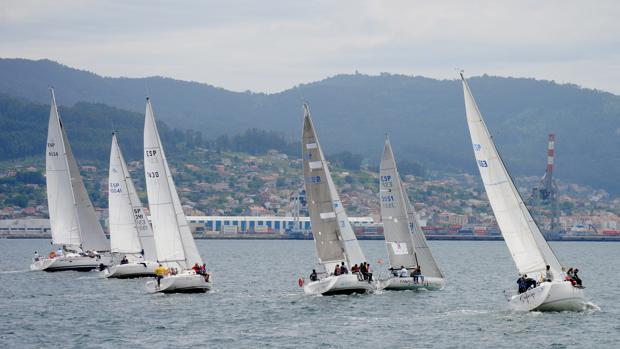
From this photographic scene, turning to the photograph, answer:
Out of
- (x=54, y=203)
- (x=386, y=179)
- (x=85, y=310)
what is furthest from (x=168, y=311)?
(x=54, y=203)

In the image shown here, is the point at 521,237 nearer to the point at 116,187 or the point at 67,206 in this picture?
the point at 116,187

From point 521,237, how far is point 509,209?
3.67ft

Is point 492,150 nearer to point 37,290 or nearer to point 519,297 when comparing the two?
point 519,297

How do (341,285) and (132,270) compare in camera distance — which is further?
(132,270)

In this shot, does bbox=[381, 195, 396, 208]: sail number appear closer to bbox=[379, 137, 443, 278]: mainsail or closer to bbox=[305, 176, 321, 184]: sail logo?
bbox=[379, 137, 443, 278]: mainsail

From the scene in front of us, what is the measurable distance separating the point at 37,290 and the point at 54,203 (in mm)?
14063

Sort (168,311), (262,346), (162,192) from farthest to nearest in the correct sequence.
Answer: (162,192) < (168,311) < (262,346)

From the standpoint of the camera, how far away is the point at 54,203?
75.6 m

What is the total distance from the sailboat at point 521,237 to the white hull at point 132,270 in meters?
27.7

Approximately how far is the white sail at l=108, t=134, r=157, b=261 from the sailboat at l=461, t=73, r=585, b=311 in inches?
1150

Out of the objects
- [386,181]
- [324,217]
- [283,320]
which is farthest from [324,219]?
[283,320]

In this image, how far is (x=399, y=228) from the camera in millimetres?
57688

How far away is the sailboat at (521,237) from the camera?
143 ft

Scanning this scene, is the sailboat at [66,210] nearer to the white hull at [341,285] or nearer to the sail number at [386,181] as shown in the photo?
the sail number at [386,181]
